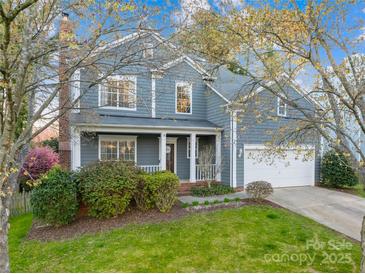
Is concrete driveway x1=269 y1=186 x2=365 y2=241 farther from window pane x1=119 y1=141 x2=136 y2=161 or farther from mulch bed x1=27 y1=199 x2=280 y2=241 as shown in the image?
window pane x1=119 y1=141 x2=136 y2=161

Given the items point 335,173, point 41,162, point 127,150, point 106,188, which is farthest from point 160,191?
point 335,173

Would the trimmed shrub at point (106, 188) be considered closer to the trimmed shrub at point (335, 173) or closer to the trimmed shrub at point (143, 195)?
the trimmed shrub at point (143, 195)

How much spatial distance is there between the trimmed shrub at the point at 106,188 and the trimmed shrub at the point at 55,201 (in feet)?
1.45

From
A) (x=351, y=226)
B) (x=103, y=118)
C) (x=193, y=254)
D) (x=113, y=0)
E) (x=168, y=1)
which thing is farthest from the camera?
(x=103, y=118)

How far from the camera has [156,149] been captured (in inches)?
520

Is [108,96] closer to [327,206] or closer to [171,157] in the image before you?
[171,157]

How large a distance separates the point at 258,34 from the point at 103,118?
8.18 metres

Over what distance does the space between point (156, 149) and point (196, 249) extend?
26.3 ft

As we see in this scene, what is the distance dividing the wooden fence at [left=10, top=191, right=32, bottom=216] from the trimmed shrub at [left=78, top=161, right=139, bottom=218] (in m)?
3.57

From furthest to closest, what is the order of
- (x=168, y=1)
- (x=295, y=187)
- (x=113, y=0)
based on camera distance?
(x=295, y=187)
(x=168, y=1)
(x=113, y=0)

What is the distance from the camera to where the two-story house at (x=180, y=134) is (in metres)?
11.2

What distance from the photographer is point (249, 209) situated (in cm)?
868

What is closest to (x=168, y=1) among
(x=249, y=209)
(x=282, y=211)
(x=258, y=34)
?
(x=258, y=34)

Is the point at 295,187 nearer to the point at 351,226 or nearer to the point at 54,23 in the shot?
the point at 351,226
